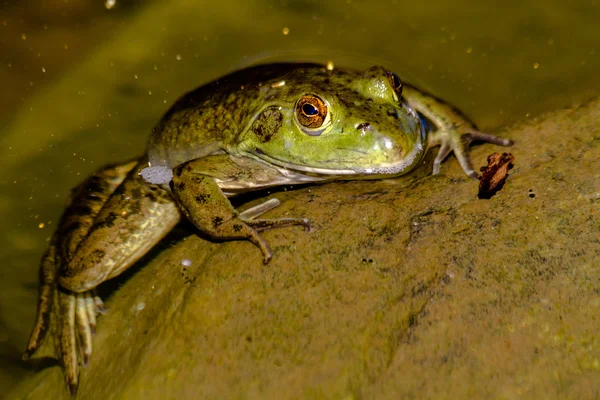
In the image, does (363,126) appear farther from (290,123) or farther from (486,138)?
(486,138)

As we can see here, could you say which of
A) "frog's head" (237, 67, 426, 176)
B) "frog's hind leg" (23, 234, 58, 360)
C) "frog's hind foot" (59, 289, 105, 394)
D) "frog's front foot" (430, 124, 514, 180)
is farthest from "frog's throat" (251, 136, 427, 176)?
"frog's hind leg" (23, 234, 58, 360)

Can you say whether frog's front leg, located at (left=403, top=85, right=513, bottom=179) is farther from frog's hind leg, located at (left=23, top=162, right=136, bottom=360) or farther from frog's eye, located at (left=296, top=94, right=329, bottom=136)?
frog's hind leg, located at (left=23, top=162, right=136, bottom=360)

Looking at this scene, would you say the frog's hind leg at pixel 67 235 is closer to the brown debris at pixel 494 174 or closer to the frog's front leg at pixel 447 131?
the frog's front leg at pixel 447 131

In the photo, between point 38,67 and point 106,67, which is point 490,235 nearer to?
point 106,67

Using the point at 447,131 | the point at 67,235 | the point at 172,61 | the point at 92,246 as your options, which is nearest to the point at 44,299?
the point at 67,235

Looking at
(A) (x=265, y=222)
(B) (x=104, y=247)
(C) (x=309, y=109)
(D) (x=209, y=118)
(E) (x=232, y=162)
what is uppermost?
(C) (x=309, y=109)

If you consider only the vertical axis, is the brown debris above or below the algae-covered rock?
above

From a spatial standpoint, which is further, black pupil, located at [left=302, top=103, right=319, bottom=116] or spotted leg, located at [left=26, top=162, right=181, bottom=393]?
spotted leg, located at [left=26, top=162, right=181, bottom=393]
